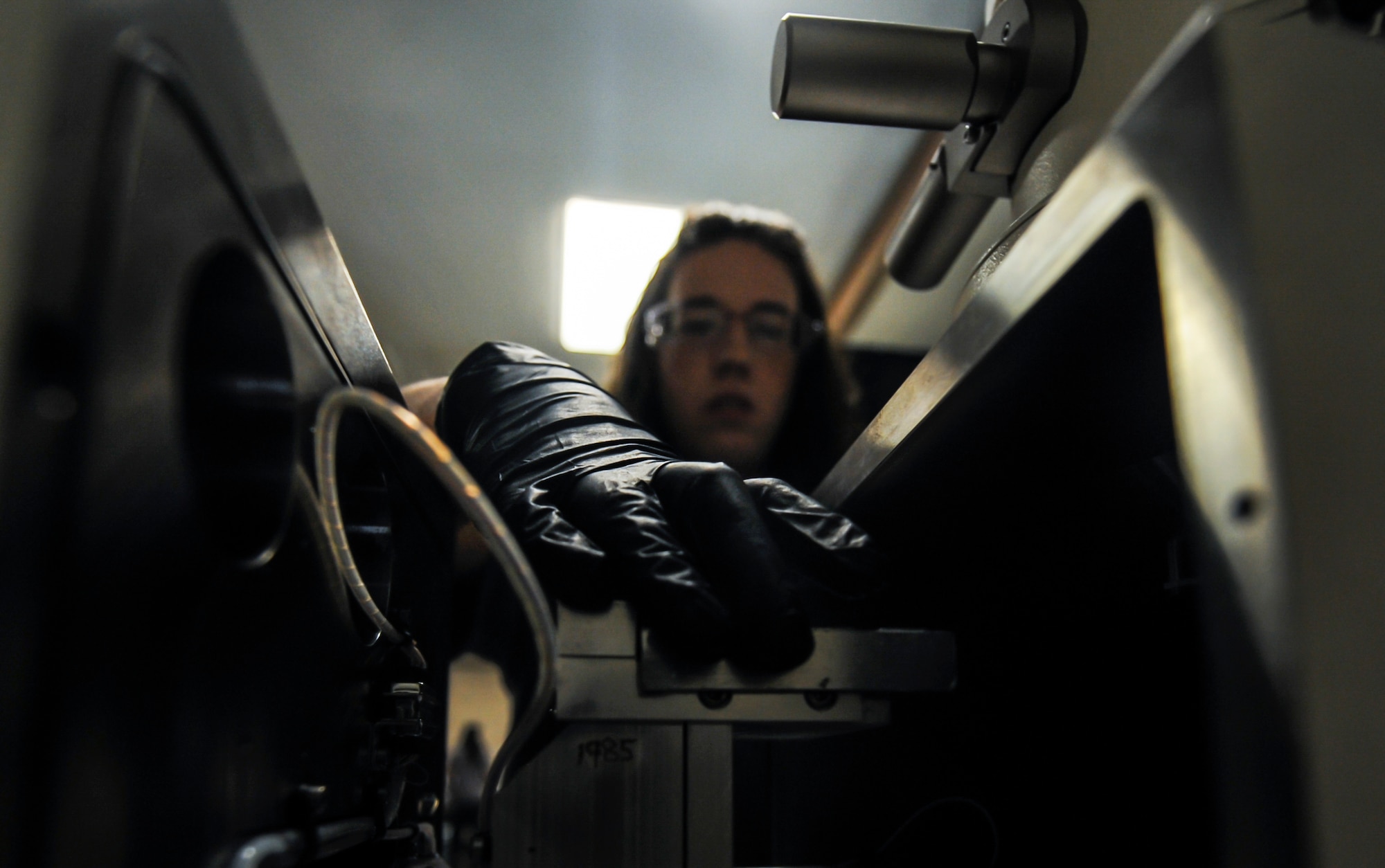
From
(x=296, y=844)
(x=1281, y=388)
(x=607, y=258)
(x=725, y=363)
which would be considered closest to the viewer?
(x=1281, y=388)

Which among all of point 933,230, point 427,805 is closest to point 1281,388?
point 427,805

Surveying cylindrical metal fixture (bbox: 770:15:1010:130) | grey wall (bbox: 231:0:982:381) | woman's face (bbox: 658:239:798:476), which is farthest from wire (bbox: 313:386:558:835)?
grey wall (bbox: 231:0:982:381)

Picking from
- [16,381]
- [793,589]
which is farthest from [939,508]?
[16,381]

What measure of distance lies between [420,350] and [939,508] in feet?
6.67

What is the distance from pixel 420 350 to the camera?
91.8 inches

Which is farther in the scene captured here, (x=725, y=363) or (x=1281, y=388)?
(x=725, y=363)

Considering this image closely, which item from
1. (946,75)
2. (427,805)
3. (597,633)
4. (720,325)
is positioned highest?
(720,325)

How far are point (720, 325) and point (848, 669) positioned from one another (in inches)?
40.2

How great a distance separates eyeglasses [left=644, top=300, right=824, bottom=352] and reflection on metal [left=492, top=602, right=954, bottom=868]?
101 centimetres

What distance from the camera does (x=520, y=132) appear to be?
1.77m

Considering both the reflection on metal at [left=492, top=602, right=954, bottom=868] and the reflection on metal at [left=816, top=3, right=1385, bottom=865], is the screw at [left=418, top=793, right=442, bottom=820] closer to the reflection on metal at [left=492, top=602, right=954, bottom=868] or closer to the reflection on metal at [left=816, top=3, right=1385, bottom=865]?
the reflection on metal at [left=492, top=602, right=954, bottom=868]

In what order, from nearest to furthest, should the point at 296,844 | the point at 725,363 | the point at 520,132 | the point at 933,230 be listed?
the point at 296,844
the point at 933,230
the point at 725,363
the point at 520,132

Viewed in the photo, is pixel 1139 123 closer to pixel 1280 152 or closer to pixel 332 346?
pixel 1280 152

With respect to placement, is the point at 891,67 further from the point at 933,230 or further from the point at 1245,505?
the point at 1245,505
